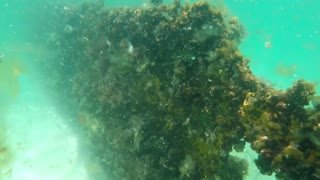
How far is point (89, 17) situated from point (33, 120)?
932 inches

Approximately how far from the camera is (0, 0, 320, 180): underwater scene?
6102 millimetres

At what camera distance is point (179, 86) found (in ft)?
26.6

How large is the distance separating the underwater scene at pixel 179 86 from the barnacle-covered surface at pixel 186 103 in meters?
0.03

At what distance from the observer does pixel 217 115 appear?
7.27 metres

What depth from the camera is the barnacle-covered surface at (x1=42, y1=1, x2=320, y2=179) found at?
5.75 metres

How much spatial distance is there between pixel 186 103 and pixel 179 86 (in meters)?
0.49

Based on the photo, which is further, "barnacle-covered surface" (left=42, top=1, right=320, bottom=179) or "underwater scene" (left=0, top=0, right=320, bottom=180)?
"underwater scene" (left=0, top=0, right=320, bottom=180)

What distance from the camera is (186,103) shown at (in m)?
8.03

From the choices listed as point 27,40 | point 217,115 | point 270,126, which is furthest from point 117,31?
point 27,40

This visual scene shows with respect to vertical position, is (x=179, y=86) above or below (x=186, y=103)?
above

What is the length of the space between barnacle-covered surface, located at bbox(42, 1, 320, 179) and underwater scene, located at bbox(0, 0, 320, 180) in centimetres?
3

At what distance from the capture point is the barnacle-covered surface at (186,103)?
18.9ft

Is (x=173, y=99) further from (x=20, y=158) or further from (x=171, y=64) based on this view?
(x=20, y=158)

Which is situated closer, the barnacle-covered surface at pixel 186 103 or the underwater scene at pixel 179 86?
the barnacle-covered surface at pixel 186 103
